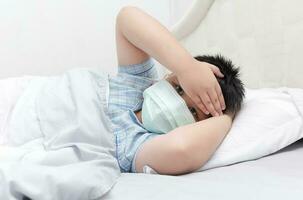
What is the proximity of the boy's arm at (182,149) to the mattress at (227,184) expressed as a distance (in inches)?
1.1

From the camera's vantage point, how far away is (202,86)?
88 cm

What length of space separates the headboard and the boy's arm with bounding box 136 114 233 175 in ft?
1.21

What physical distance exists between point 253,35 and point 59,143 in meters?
0.69

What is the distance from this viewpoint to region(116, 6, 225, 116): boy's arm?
2.88ft

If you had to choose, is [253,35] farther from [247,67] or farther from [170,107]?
[170,107]

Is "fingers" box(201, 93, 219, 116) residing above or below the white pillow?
above

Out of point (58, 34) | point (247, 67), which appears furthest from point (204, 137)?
point (58, 34)

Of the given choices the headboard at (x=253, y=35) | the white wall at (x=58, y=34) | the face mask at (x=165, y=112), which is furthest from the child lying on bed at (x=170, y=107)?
the white wall at (x=58, y=34)

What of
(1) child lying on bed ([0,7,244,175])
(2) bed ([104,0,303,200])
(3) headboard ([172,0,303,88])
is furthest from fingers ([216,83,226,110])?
(3) headboard ([172,0,303,88])

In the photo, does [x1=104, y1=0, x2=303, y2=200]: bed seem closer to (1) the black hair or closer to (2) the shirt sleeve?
(1) the black hair

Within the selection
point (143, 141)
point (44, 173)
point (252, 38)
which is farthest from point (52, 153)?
point (252, 38)

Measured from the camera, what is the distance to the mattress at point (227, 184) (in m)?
0.59

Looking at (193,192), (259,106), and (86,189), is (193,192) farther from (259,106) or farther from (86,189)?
(259,106)

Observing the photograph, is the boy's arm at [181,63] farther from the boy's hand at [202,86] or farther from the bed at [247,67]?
the bed at [247,67]
